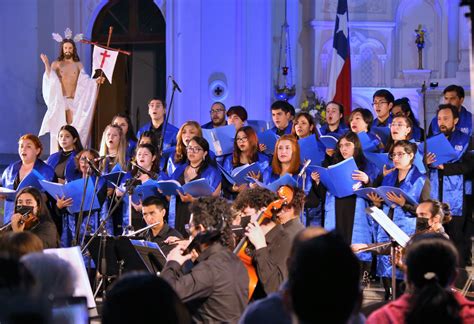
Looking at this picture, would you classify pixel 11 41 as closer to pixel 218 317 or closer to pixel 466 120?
pixel 466 120

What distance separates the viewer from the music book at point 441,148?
8.05 m

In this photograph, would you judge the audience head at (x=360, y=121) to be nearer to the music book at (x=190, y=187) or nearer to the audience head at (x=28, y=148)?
the music book at (x=190, y=187)

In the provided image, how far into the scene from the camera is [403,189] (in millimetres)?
7492

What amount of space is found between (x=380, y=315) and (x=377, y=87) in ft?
31.8

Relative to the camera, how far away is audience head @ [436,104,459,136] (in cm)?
838

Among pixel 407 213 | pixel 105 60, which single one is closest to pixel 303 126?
pixel 407 213

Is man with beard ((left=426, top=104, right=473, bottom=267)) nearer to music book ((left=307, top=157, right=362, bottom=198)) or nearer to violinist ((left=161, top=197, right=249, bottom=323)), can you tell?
music book ((left=307, top=157, right=362, bottom=198))

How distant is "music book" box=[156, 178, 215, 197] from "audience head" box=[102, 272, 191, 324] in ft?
17.2

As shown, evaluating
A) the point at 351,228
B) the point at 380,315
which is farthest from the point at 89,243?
the point at 380,315

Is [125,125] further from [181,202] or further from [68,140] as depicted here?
[181,202]

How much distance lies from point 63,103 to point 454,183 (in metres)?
4.45

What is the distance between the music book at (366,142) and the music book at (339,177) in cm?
50

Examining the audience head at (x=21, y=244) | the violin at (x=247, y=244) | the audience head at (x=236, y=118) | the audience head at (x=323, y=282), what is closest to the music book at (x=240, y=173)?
the audience head at (x=236, y=118)

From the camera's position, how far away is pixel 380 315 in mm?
3422
